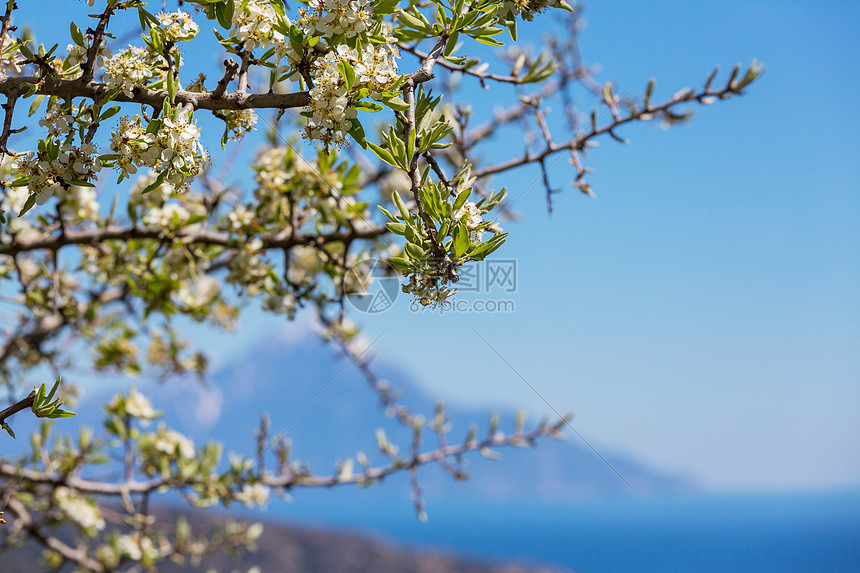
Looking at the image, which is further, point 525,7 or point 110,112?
point 525,7

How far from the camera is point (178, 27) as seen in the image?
5.42 feet

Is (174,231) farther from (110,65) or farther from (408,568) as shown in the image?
(408,568)

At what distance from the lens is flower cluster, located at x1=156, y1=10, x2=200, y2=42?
65.0 inches

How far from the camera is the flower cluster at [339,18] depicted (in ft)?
4.81

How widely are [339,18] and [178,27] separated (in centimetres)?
49

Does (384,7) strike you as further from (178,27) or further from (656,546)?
(656,546)

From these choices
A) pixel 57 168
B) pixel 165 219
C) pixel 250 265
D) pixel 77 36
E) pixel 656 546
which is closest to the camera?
pixel 57 168

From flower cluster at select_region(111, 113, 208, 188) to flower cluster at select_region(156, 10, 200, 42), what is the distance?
10.4 inches

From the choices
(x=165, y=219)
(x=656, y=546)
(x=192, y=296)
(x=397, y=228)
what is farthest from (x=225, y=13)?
(x=656, y=546)

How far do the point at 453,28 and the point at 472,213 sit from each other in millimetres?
517

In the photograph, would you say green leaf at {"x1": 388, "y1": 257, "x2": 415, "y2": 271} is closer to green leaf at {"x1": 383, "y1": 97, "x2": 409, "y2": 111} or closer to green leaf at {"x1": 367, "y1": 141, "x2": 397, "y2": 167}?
green leaf at {"x1": 367, "y1": 141, "x2": 397, "y2": 167}

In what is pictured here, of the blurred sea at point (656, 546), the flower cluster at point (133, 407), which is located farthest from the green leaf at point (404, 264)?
the blurred sea at point (656, 546)

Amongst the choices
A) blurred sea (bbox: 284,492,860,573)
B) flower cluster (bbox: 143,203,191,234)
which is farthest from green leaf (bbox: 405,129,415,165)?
blurred sea (bbox: 284,492,860,573)

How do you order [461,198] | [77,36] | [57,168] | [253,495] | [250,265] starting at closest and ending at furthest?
1. [461,198]
2. [57,168]
3. [77,36]
4. [250,265]
5. [253,495]
